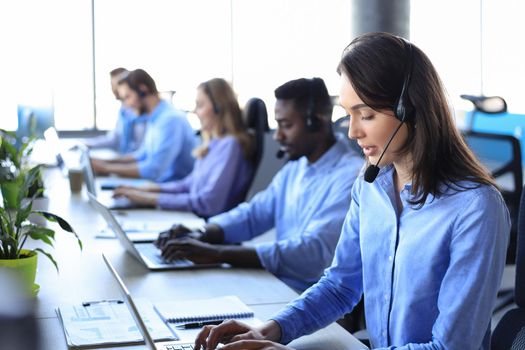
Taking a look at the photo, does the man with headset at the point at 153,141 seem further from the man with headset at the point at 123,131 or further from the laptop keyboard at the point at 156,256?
the laptop keyboard at the point at 156,256

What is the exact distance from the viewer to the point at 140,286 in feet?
6.95

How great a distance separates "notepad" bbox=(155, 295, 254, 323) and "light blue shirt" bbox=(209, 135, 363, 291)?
42cm

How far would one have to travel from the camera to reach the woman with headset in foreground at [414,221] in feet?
4.63

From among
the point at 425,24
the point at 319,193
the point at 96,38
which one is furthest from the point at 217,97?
the point at 425,24

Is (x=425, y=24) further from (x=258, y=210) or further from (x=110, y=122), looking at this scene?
(x=258, y=210)

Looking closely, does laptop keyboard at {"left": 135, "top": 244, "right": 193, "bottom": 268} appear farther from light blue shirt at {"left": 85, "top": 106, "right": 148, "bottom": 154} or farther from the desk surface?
light blue shirt at {"left": 85, "top": 106, "right": 148, "bottom": 154}

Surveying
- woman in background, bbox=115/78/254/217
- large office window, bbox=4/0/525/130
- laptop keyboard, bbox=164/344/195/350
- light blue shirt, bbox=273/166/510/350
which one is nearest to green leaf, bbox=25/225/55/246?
laptop keyboard, bbox=164/344/195/350

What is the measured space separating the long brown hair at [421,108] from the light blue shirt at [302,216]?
878 mm

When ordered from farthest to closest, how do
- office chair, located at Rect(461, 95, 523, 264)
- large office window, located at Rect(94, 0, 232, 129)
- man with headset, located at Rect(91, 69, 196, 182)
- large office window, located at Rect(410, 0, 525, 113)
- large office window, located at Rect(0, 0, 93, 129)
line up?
1. large office window, located at Rect(410, 0, 525, 113)
2. large office window, located at Rect(94, 0, 232, 129)
3. large office window, located at Rect(0, 0, 93, 129)
4. man with headset, located at Rect(91, 69, 196, 182)
5. office chair, located at Rect(461, 95, 523, 264)

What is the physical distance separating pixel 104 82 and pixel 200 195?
297cm

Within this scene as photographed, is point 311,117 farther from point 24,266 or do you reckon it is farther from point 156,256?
point 24,266

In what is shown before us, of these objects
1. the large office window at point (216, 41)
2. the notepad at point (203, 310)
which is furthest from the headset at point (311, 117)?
the large office window at point (216, 41)

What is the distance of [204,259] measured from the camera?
7.65 ft

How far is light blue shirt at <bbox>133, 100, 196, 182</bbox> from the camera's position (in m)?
4.48
